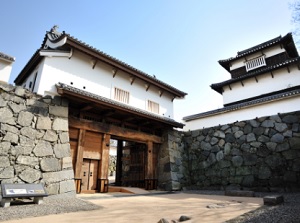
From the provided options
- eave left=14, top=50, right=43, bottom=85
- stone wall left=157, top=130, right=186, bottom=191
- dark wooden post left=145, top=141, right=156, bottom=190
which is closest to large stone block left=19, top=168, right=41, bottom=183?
eave left=14, top=50, right=43, bottom=85

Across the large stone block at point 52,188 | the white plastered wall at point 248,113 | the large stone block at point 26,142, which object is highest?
the white plastered wall at point 248,113

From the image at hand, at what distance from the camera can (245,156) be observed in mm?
10703

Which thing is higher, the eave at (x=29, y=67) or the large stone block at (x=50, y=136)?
the eave at (x=29, y=67)

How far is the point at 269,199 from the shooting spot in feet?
17.6

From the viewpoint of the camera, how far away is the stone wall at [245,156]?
9.34m

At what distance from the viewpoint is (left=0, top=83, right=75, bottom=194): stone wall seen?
6.35 m

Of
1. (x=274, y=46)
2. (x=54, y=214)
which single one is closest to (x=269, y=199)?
(x=54, y=214)

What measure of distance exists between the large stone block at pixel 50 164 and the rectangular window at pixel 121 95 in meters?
4.84

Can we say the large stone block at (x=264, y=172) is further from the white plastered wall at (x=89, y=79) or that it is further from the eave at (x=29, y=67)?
the eave at (x=29, y=67)

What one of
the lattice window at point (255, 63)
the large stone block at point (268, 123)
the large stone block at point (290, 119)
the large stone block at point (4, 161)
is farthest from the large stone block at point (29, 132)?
the lattice window at point (255, 63)

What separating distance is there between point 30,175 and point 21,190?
1371mm

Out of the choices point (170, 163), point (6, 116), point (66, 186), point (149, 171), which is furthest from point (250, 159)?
point (6, 116)

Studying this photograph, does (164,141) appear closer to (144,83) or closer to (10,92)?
(144,83)

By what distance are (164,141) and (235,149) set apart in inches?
165
